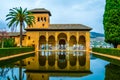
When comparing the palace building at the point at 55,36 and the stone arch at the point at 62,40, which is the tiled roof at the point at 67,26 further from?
the stone arch at the point at 62,40

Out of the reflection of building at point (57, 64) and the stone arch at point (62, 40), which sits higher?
the stone arch at point (62, 40)

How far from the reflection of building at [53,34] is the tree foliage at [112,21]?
17039 millimetres

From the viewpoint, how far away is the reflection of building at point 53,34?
61906mm

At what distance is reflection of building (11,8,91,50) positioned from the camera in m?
61.9

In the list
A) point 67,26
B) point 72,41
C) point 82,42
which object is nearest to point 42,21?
point 67,26

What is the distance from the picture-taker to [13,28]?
1951 inches

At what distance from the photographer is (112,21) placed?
43281 mm

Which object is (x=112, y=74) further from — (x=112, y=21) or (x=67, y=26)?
(x=67, y=26)

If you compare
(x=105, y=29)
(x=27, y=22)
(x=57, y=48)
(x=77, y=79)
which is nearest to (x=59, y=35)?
(x=57, y=48)

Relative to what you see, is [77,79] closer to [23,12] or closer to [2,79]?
[2,79]

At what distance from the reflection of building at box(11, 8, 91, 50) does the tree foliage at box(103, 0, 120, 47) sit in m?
17.0

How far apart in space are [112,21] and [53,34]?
22.3 m

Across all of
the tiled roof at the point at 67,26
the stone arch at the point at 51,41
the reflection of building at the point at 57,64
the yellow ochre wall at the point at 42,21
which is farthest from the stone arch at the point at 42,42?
the reflection of building at the point at 57,64

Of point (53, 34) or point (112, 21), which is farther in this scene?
point (53, 34)
